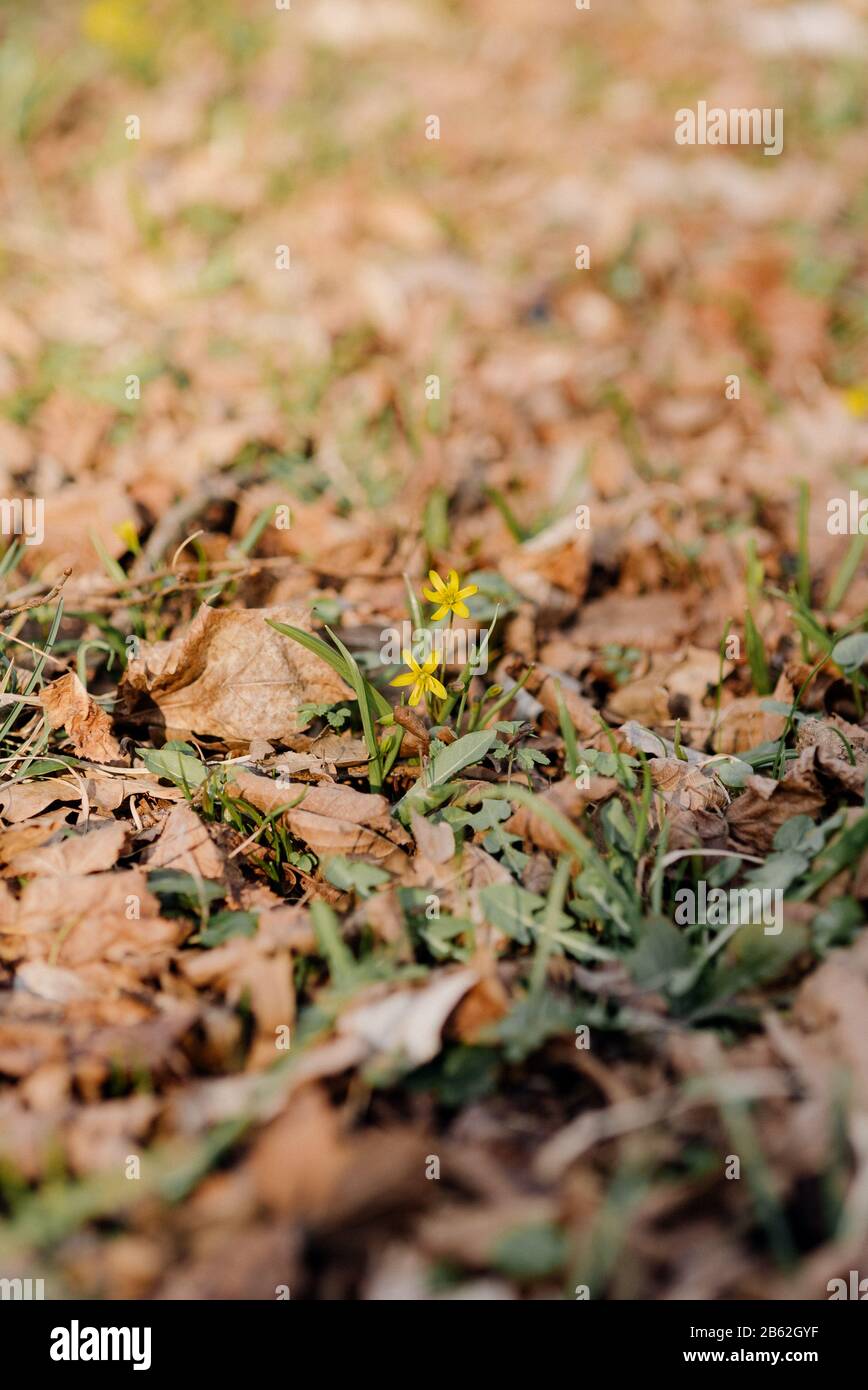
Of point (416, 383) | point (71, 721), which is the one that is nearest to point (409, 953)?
point (71, 721)

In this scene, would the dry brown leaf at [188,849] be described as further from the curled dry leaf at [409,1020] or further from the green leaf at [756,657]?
the green leaf at [756,657]

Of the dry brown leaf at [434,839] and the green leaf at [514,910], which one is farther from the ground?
the dry brown leaf at [434,839]

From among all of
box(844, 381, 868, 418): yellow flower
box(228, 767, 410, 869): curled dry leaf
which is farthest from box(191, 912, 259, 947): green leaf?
box(844, 381, 868, 418): yellow flower

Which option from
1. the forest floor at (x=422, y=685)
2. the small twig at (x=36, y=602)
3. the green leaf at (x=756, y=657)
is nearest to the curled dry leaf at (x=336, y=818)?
the forest floor at (x=422, y=685)

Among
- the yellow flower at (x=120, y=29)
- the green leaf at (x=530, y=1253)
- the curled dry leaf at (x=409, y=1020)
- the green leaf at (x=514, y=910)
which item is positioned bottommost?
the green leaf at (x=530, y=1253)

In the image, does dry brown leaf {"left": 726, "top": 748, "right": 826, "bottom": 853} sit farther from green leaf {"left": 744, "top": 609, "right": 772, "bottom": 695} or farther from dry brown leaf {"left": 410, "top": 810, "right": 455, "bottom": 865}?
dry brown leaf {"left": 410, "top": 810, "right": 455, "bottom": 865}

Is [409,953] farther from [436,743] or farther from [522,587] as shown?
[522,587]
